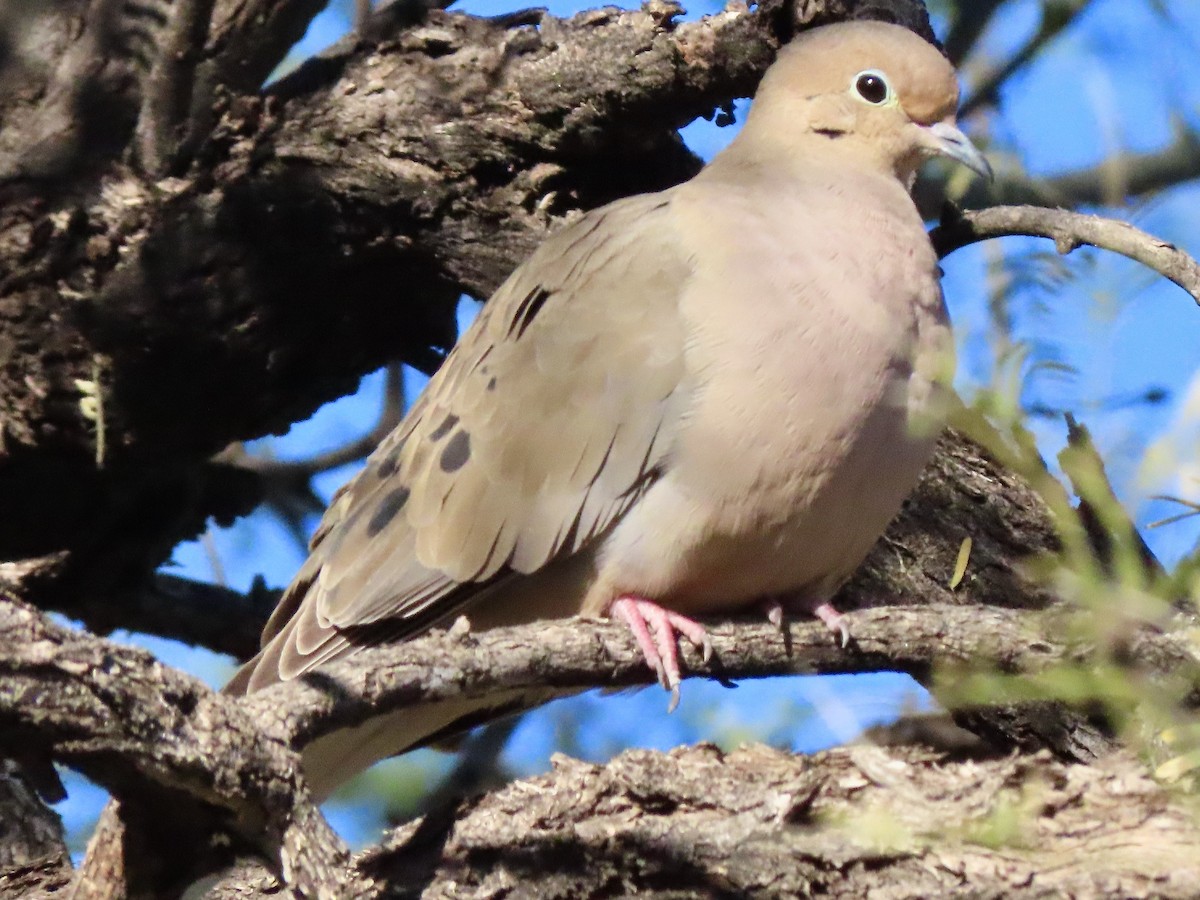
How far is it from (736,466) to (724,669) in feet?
1.26

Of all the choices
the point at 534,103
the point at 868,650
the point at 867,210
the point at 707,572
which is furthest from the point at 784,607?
the point at 534,103

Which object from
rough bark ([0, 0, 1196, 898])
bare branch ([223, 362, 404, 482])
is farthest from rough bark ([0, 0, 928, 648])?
bare branch ([223, 362, 404, 482])

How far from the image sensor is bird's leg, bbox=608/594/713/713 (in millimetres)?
2654

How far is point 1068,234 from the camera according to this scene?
8.02 ft

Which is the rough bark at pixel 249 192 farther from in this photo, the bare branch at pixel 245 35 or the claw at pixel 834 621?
the claw at pixel 834 621

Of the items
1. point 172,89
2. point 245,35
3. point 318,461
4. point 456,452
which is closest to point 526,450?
point 456,452

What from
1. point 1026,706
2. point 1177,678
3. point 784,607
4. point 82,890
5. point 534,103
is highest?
point 534,103

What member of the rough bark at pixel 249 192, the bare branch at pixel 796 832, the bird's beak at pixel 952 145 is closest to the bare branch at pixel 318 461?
the rough bark at pixel 249 192

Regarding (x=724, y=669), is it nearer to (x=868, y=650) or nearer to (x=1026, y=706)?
(x=868, y=650)

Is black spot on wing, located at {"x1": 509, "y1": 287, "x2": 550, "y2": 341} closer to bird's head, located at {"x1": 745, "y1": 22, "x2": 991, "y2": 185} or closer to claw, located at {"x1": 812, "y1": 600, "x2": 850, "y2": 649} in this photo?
bird's head, located at {"x1": 745, "y1": 22, "x2": 991, "y2": 185}

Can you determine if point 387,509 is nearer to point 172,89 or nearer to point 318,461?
point 172,89

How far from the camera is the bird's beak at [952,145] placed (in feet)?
9.79

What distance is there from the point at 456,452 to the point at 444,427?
93 millimetres

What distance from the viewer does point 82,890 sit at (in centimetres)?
204
